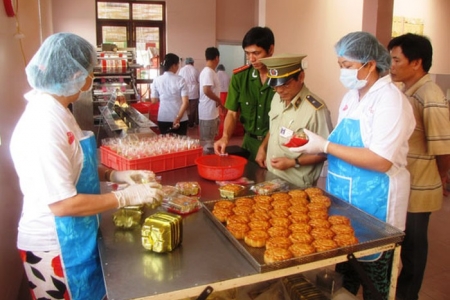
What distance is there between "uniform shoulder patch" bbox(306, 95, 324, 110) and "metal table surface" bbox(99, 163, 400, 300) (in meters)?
0.97

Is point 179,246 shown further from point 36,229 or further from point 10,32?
point 10,32

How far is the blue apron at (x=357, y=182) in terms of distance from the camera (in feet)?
6.17

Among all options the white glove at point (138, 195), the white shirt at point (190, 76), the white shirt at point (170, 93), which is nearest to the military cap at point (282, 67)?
the white glove at point (138, 195)

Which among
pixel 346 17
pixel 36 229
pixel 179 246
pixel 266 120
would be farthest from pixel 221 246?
pixel 346 17

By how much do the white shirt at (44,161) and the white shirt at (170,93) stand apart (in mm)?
3860

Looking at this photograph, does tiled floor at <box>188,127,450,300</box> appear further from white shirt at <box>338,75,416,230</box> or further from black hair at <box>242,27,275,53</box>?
black hair at <box>242,27,275,53</box>

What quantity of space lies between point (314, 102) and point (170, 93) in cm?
333

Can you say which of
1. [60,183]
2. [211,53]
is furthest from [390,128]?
[211,53]

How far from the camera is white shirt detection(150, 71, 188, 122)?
5.33 metres

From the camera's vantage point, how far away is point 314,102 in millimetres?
2320

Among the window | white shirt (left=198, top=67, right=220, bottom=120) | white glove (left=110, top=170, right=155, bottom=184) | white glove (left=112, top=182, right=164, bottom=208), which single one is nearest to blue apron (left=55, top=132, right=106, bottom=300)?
white glove (left=112, top=182, right=164, bottom=208)

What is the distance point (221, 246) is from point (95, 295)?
59 cm

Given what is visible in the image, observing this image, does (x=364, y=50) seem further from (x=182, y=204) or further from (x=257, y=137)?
(x=257, y=137)

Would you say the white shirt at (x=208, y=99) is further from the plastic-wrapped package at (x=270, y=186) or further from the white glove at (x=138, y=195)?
the white glove at (x=138, y=195)
